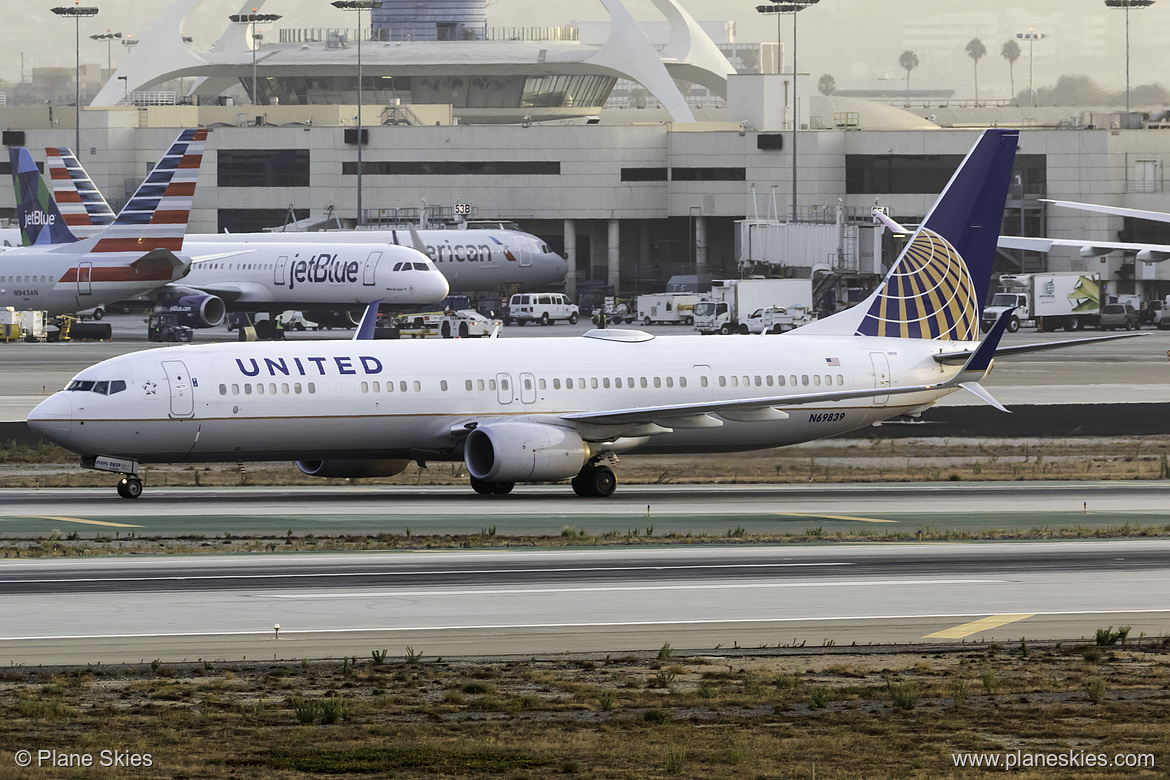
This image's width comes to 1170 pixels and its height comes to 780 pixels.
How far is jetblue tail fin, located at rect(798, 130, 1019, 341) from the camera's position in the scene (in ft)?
151

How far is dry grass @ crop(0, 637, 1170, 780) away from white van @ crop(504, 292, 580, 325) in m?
93.2

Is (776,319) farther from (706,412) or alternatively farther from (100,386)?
(100,386)

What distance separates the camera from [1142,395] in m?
67.6

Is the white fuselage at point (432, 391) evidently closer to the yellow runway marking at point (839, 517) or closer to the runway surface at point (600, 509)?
the runway surface at point (600, 509)

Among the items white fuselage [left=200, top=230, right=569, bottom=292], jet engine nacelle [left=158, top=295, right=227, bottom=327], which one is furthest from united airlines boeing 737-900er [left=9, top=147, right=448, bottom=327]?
white fuselage [left=200, top=230, right=569, bottom=292]

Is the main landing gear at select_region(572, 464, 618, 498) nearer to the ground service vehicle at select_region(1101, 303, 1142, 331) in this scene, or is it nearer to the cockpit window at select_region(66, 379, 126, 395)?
the cockpit window at select_region(66, 379, 126, 395)

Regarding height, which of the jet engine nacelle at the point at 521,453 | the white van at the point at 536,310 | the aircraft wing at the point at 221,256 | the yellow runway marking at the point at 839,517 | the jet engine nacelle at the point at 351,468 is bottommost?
the yellow runway marking at the point at 839,517

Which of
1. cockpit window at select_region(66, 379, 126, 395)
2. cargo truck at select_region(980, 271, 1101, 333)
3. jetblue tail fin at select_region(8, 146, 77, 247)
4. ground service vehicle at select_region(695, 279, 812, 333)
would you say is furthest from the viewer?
cargo truck at select_region(980, 271, 1101, 333)

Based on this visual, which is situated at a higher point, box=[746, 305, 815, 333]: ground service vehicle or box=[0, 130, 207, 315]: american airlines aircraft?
box=[0, 130, 207, 315]: american airlines aircraft

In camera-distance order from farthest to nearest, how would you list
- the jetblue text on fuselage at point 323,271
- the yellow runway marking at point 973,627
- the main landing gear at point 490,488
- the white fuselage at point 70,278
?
the jetblue text on fuselage at point 323,271 → the white fuselage at point 70,278 → the main landing gear at point 490,488 → the yellow runway marking at point 973,627

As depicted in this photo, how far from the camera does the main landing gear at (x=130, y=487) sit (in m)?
38.9

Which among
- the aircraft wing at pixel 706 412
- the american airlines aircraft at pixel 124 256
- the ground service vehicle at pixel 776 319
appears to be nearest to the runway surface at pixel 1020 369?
the american airlines aircraft at pixel 124 256

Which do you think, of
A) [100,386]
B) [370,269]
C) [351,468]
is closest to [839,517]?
[351,468]

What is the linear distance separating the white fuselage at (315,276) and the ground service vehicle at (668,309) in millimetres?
20171
